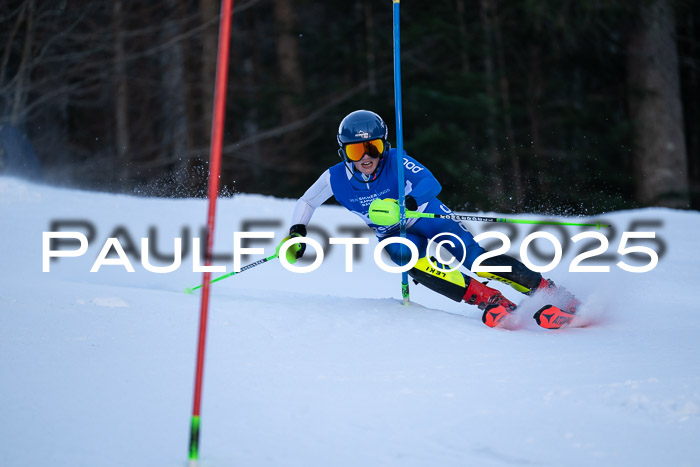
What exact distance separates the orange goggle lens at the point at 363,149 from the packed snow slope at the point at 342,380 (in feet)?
2.93

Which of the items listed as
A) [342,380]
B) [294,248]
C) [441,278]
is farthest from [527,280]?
[342,380]

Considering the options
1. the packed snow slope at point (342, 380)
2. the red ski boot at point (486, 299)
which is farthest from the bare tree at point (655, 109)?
the red ski boot at point (486, 299)

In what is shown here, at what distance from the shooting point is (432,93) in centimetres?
1402

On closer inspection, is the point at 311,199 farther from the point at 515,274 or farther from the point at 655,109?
the point at 655,109

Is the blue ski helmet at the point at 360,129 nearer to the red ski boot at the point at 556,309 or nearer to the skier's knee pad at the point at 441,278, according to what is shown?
the skier's knee pad at the point at 441,278

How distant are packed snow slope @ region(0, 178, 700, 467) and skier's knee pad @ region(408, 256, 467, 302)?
8.2 inches

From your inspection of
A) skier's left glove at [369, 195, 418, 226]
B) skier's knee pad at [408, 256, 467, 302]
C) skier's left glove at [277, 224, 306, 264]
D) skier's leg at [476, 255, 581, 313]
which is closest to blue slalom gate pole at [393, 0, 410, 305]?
skier's left glove at [369, 195, 418, 226]

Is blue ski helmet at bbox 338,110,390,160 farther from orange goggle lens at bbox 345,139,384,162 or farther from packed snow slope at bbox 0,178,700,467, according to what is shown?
packed snow slope at bbox 0,178,700,467

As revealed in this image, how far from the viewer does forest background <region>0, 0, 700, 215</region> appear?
12609 millimetres

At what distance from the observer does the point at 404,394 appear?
9.68 feet

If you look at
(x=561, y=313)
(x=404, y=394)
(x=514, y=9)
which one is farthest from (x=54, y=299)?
(x=514, y=9)

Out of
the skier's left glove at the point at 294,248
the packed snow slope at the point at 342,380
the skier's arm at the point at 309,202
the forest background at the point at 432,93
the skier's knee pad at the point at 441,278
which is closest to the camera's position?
the packed snow slope at the point at 342,380

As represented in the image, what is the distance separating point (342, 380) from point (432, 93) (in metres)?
11.5

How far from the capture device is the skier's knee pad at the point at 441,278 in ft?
14.0
